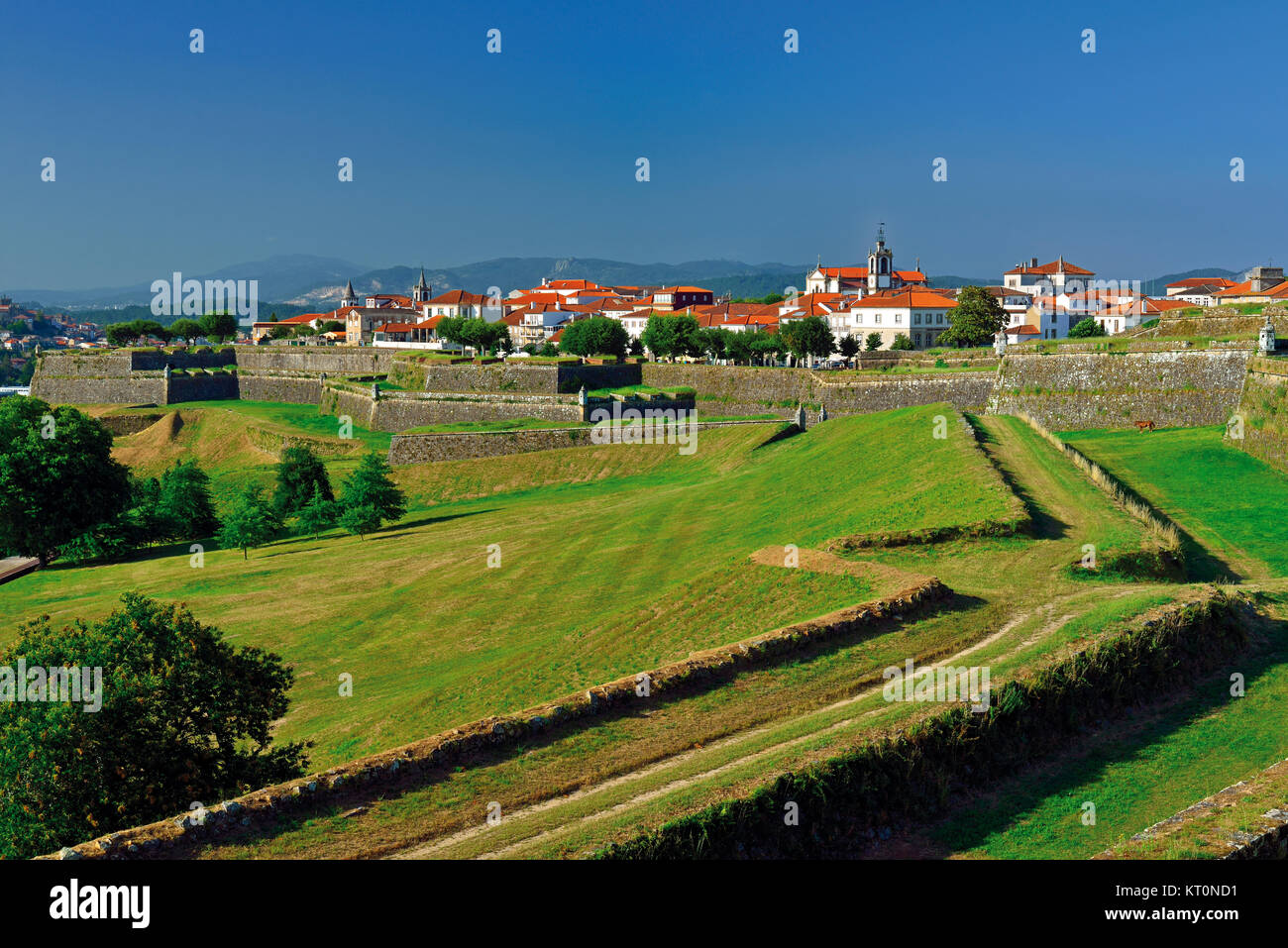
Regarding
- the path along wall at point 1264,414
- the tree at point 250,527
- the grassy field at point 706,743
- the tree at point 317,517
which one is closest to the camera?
the grassy field at point 706,743

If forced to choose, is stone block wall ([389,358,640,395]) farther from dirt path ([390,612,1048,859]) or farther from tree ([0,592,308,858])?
dirt path ([390,612,1048,859])

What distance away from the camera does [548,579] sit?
3081 cm

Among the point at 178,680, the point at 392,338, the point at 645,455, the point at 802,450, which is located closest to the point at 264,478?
the point at 645,455

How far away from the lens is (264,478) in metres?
63.6

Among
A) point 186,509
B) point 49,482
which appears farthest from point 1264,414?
point 49,482

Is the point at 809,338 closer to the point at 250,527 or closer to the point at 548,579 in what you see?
the point at 250,527

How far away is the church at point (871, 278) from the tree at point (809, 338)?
67837 mm

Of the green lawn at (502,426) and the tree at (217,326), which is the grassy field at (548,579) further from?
the tree at (217,326)

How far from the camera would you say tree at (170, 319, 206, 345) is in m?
138

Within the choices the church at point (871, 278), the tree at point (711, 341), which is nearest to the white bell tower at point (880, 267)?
the church at point (871, 278)

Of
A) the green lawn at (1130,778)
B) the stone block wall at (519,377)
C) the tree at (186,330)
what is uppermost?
the tree at (186,330)

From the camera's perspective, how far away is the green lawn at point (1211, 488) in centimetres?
2473

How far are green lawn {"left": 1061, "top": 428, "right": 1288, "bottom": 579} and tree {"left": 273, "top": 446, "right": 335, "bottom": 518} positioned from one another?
36.3 meters

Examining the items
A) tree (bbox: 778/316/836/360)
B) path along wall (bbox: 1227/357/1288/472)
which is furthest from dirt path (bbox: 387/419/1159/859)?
tree (bbox: 778/316/836/360)
